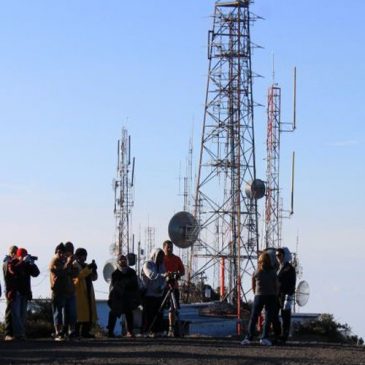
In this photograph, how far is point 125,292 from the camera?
883 inches

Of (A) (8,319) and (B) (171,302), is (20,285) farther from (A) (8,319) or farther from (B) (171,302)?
(B) (171,302)

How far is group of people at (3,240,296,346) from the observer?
2028 centimetres

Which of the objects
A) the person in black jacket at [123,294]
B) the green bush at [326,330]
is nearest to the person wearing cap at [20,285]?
the person in black jacket at [123,294]

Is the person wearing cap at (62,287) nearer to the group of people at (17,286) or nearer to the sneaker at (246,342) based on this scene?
the group of people at (17,286)

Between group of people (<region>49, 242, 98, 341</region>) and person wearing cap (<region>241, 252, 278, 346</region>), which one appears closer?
person wearing cap (<region>241, 252, 278, 346</region>)

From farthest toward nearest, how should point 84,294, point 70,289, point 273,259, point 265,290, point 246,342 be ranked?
point 84,294 → point 70,289 → point 246,342 → point 273,259 → point 265,290

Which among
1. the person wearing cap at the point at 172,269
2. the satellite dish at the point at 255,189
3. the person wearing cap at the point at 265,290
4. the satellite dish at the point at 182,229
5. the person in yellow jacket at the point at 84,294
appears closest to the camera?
Answer: the person wearing cap at the point at 265,290

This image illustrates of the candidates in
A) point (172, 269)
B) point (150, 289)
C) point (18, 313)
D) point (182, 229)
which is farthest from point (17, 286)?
point (182, 229)

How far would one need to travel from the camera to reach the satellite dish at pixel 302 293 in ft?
129

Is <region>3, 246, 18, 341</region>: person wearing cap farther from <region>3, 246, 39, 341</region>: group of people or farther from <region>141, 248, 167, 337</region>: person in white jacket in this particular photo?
<region>141, 248, 167, 337</region>: person in white jacket

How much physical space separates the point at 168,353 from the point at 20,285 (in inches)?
167

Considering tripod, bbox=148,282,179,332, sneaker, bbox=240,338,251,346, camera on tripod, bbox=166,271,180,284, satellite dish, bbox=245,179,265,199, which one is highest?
satellite dish, bbox=245,179,265,199

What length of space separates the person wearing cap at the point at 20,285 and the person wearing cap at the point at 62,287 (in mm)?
360

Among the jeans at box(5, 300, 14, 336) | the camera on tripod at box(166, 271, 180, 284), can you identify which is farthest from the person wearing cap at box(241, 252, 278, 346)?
the jeans at box(5, 300, 14, 336)
